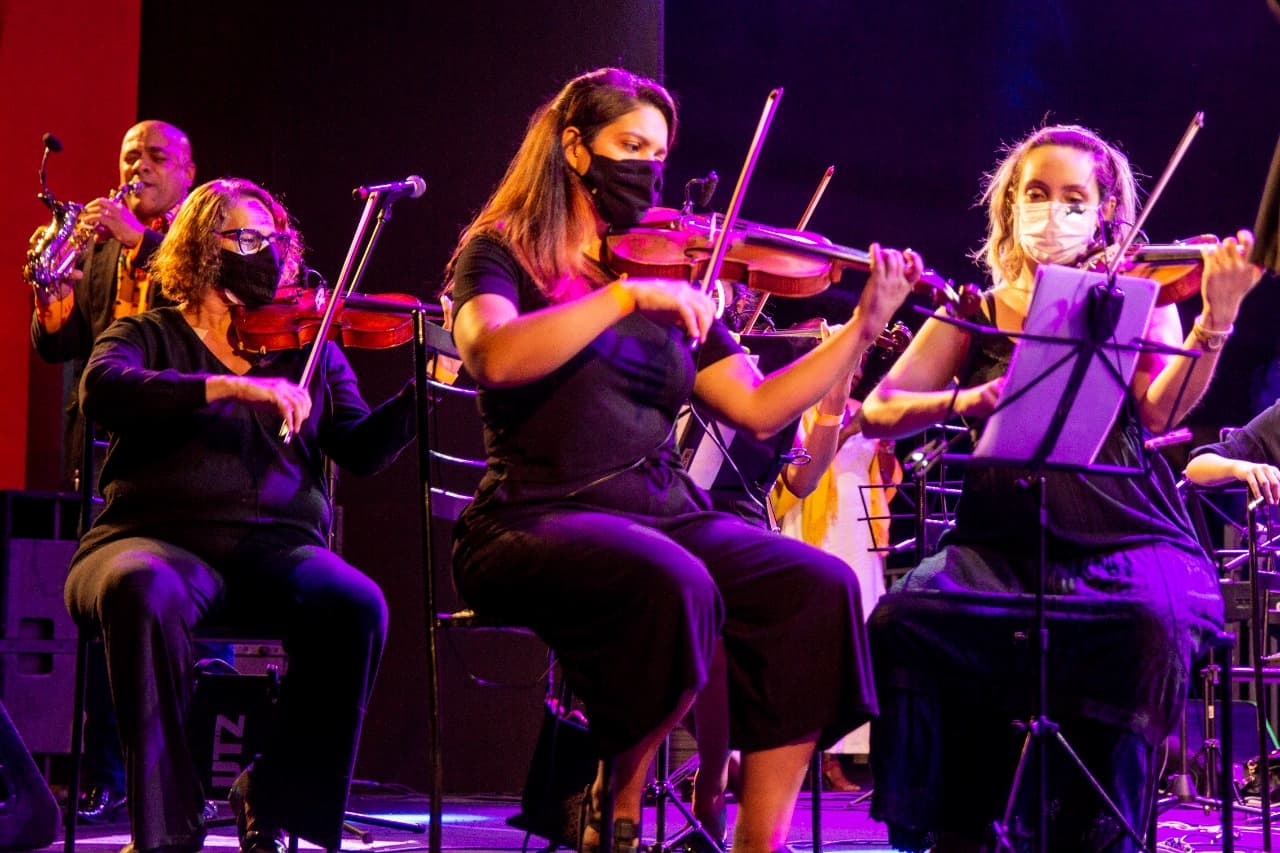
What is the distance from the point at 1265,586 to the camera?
421 centimetres

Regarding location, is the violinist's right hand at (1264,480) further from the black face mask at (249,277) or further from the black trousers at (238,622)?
the black face mask at (249,277)

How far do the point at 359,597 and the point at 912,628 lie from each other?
1.06 metres

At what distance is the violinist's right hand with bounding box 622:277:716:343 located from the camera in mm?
1994

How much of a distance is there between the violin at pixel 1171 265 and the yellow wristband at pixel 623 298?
0.80 metres

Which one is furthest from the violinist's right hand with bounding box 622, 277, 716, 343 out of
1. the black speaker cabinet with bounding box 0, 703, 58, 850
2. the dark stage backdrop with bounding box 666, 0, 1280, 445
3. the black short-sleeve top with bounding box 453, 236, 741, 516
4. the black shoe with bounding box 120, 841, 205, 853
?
the dark stage backdrop with bounding box 666, 0, 1280, 445

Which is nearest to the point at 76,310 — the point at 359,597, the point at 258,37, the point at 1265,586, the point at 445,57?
the point at 258,37

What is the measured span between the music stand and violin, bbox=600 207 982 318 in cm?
21

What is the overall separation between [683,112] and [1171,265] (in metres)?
3.87

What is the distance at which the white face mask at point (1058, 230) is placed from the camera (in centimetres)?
258

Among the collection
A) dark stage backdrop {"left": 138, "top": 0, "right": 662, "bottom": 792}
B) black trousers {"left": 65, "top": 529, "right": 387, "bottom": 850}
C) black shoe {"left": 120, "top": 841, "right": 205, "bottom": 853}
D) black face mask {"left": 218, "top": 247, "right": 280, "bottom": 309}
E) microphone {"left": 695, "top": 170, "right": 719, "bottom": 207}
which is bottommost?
black shoe {"left": 120, "top": 841, "right": 205, "bottom": 853}

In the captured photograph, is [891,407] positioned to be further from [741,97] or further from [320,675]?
[741,97]

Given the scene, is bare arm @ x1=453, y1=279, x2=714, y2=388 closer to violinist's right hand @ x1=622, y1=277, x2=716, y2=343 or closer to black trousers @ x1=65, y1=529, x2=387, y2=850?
violinist's right hand @ x1=622, y1=277, x2=716, y2=343

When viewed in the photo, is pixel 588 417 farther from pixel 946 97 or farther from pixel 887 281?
pixel 946 97

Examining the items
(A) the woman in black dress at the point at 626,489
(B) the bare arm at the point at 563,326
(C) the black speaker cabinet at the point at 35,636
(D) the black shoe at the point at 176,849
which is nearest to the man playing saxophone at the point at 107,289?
(C) the black speaker cabinet at the point at 35,636
